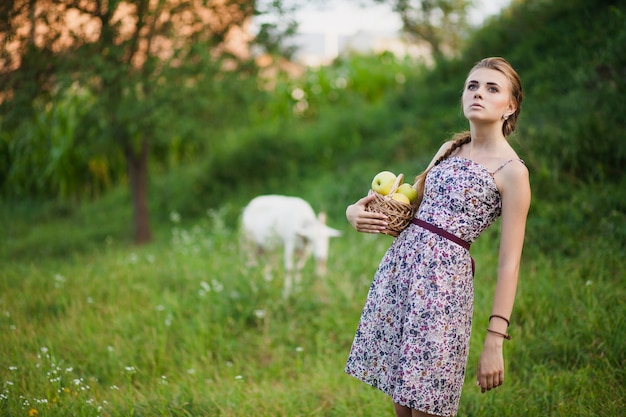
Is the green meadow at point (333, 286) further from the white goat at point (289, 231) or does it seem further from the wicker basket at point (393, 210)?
the wicker basket at point (393, 210)

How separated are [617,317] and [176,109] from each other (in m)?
5.39

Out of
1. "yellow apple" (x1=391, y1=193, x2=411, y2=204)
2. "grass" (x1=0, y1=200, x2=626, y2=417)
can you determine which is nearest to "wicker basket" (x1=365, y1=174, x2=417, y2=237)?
"yellow apple" (x1=391, y1=193, x2=411, y2=204)

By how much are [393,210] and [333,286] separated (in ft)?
8.86

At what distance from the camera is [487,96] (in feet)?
7.65

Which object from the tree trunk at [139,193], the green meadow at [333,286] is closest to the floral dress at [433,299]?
the green meadow at [333,286]

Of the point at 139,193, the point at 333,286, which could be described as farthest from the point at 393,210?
the point at 139,193

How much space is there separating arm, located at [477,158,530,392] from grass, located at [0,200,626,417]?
3.64 feet

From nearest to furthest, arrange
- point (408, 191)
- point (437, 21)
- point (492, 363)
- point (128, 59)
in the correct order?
point (492, 363) → point (408, 191) → point (128, 59) → point (437, 21)

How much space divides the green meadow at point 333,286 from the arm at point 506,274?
686mm

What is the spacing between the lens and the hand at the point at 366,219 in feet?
7.92

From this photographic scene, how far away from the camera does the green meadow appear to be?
3.48 metres

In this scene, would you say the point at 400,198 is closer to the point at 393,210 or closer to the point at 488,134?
the point at 393,210

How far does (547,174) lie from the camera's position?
19.6 feet

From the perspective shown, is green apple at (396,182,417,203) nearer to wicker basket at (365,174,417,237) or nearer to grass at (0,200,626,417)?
wicker basket at (365,174,417,237)
